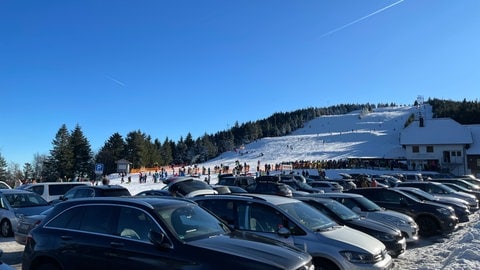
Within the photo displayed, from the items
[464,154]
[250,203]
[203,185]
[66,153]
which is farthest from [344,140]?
[250,203]

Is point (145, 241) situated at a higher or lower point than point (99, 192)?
lower

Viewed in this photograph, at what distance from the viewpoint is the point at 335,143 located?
12925 cm

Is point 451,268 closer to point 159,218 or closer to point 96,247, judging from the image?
point 159,218

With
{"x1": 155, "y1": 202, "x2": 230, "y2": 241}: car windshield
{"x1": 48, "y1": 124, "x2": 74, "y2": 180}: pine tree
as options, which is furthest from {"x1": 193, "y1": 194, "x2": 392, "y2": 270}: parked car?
{"x1": 48, "y1": 124, "x2": 74, "y2": 180}: pine tree

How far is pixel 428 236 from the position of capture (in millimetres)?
14820

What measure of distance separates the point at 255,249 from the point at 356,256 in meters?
2.81

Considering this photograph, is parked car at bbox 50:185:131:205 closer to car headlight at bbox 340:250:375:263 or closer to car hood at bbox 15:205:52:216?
car hood at bbox 15:205:52:216

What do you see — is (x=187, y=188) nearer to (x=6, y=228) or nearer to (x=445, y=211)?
(x=6, y=228)

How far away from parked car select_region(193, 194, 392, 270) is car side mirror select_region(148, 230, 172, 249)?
87.1 inches

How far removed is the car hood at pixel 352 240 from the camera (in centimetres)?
746

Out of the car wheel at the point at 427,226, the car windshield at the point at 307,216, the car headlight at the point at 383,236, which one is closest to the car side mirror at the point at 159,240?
the car windshield at the point at 307,216

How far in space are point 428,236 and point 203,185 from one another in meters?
8.17

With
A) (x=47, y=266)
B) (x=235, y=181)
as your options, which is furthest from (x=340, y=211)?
(x=235, y=181)

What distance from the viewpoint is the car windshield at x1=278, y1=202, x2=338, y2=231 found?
797cm
